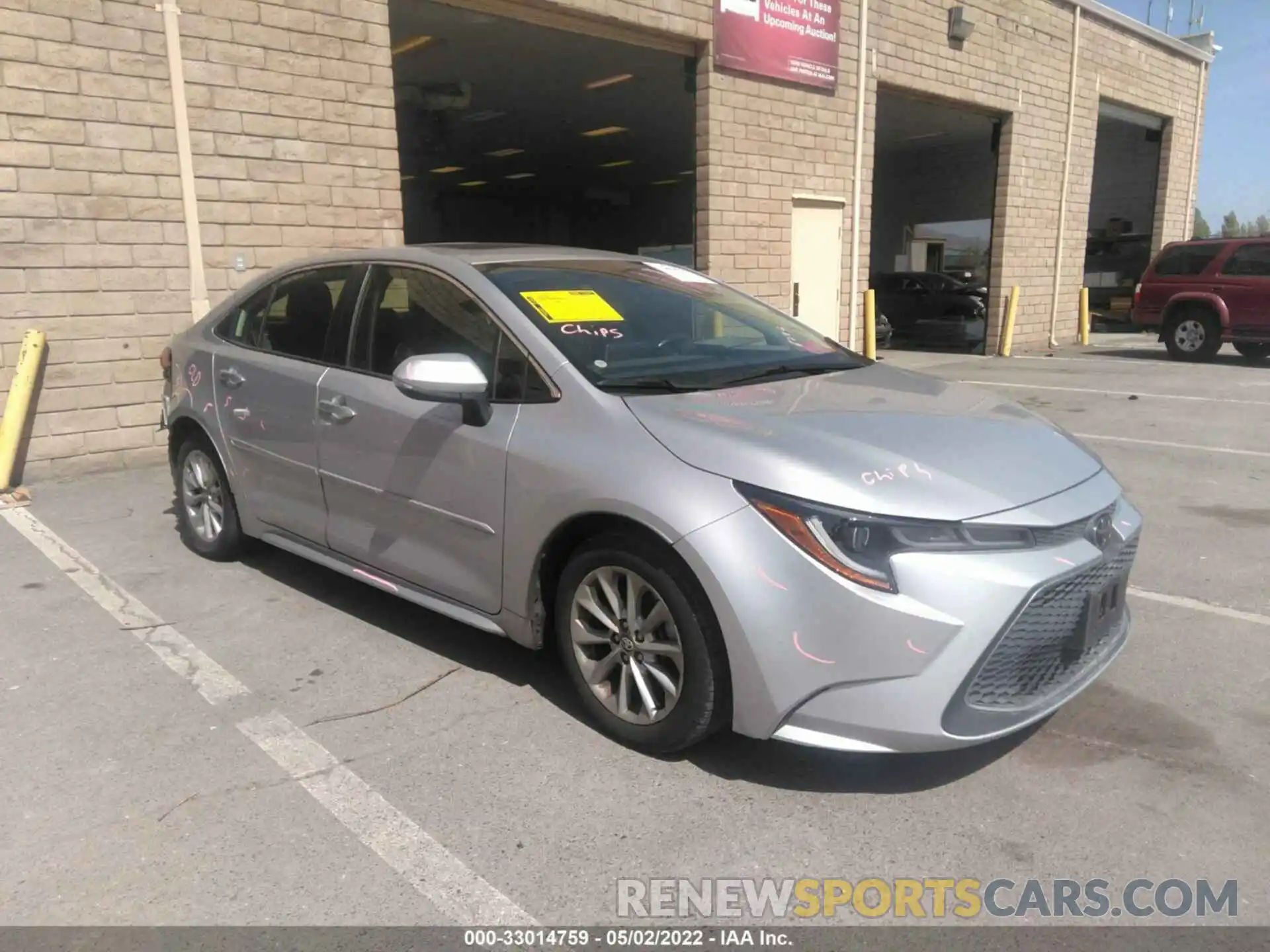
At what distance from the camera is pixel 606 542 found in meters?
2.98

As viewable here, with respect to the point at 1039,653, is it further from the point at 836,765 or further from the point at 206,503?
the point at 206,503

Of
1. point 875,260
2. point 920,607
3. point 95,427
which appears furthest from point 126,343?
point 875,260

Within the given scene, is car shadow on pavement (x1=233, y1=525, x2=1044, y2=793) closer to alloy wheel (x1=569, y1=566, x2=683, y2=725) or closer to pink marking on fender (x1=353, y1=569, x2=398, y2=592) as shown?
alloy wheel (x1=569, y1=566, x2=683, y2=725)

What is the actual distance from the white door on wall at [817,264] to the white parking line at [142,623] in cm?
903

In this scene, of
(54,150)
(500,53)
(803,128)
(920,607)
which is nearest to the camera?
(920,607)

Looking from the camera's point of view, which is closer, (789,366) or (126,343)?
(789,366)

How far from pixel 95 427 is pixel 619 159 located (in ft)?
63.1

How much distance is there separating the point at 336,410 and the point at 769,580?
84.7 inches

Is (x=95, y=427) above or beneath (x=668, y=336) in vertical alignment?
beneath

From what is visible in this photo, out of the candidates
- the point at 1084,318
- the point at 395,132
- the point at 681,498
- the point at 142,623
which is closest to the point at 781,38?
the point at 395,132

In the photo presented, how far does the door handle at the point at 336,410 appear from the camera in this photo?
3861 mm

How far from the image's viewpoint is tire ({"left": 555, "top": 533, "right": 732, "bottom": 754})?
276cm

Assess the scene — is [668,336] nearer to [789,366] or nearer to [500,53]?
[789,366]

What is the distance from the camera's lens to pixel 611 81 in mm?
14898
